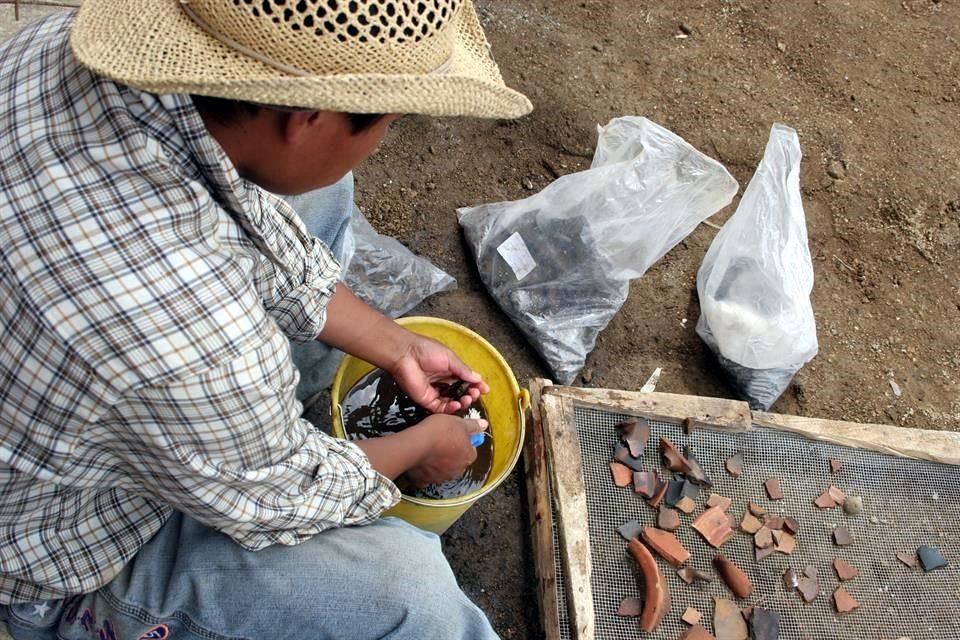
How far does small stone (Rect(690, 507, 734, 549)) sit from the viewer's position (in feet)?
6.84

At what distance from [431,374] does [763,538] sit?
1.02 m

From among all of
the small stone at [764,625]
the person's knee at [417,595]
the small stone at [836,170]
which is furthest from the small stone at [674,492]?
the small stone at [836,170]

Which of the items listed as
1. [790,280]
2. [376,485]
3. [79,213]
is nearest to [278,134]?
[79,213]

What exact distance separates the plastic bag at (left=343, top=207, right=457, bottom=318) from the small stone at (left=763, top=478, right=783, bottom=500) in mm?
1204

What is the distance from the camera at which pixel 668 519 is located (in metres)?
2.09

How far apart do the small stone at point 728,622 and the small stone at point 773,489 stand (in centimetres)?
35

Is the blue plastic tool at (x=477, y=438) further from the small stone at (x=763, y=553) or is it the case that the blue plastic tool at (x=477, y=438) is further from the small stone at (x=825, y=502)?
the small stone at (x=825, y=502)

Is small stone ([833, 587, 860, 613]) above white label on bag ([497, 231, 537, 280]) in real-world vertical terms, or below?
below

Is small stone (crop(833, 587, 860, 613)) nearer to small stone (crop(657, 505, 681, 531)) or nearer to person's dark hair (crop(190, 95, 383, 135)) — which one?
small stone (crop(657, 505, 681, 531))

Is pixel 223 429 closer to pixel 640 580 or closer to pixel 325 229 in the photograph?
pixel 325 229

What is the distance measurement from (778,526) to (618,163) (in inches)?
48.0

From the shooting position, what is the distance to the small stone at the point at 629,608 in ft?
6.39

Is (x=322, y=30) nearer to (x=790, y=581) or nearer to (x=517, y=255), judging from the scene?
(x=517, y=255)

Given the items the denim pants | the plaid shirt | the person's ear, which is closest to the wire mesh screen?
the denim pants
